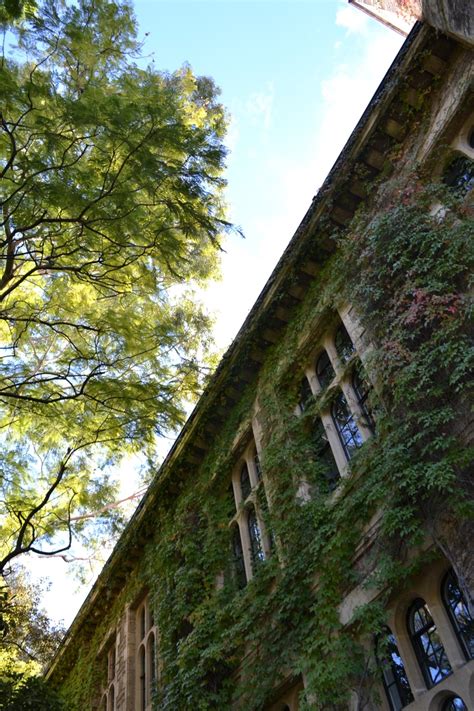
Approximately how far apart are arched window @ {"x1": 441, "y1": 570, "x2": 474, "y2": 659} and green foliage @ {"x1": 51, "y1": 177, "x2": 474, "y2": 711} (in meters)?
0.30

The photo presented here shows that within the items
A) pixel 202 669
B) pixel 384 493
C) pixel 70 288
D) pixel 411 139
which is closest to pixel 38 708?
pixel 202 669

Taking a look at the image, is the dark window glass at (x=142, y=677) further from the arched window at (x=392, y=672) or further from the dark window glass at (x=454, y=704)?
the dark window glass at (x=454, y=704)

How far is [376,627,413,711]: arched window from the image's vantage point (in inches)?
229

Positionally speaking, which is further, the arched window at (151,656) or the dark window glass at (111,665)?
the dark window glass at (111,665)

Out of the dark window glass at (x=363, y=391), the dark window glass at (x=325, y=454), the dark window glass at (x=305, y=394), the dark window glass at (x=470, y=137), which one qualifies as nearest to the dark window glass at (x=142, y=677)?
the dark window glass at (x=305, y=394)

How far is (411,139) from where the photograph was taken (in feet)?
28.6

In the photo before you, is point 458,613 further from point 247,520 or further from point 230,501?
point 230,501

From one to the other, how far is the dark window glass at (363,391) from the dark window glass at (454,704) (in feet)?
9.86

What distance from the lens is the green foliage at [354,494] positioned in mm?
6047

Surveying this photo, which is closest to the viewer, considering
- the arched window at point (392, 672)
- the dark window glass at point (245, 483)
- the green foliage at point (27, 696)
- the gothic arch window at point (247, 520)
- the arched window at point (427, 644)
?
the arched window at point (427, 644)

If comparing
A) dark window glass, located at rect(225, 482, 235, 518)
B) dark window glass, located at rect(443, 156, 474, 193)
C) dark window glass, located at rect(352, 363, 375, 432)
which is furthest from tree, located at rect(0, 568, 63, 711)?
dark window glass, located at rect(443, 156, 474, 193)

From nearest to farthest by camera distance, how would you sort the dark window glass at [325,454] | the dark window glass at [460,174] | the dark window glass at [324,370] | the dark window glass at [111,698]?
the dark window glass at [460,174] → the dark window glass at [325,454] → the dark window glass at [324,370] → the dark window glass at [111,698]

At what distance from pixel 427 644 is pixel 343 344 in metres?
4.24

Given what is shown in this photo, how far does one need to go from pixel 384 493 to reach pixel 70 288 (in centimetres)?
812
